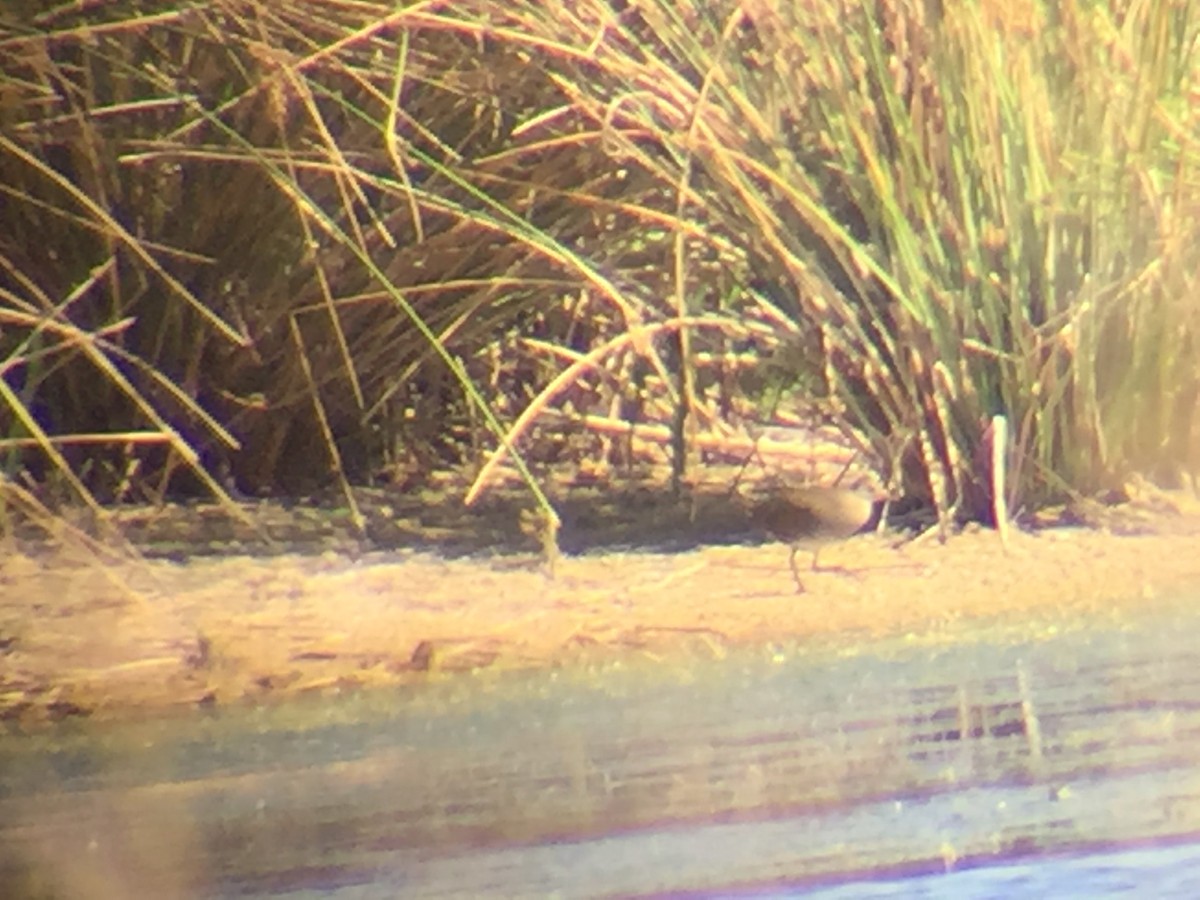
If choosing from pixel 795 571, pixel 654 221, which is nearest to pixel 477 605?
pixel 795 571

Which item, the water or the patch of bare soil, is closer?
the water

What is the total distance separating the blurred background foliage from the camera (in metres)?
1.60

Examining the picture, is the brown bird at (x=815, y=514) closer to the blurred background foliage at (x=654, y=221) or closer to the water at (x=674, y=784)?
the blurred background foliage at (x=654, y=221)

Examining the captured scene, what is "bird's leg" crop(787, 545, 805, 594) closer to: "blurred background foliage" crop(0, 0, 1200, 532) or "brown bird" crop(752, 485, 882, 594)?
"brown bird" crop(752, 485, 882, 594)

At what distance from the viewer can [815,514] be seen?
1659 millimetres

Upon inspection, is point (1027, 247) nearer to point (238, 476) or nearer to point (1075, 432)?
point (1075, 432)

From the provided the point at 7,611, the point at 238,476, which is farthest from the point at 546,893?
the point at 238,476

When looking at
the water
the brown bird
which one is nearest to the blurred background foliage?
the brown bird

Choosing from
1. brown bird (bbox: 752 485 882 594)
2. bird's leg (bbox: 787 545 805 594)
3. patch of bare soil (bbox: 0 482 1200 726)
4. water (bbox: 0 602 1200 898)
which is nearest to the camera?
water (bbox: 0 602 1200 898)

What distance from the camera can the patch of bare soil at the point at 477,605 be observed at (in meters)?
1.41

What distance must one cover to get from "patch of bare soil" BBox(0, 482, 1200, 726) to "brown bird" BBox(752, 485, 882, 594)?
21 millimetres

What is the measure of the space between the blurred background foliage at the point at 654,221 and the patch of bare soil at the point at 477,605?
0.10 meters

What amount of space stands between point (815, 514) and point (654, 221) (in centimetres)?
25

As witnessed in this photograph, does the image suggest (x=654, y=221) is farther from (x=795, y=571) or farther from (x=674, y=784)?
(x=674, y=784)
